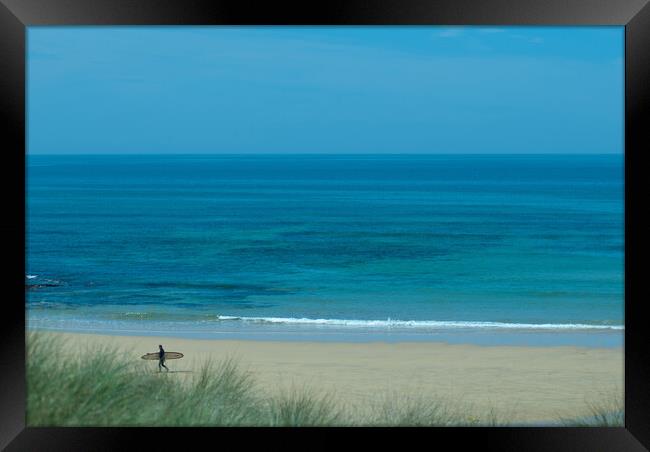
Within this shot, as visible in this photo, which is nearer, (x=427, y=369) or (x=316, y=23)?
(x=316, y=23)

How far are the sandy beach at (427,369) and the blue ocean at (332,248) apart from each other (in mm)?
524

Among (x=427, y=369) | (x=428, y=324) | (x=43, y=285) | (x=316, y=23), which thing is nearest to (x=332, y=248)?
(x=43, y=285)

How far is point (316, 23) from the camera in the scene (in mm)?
2617

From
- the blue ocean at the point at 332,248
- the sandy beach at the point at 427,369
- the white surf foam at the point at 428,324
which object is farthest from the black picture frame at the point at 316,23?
the white surf foam at the point at 428,324

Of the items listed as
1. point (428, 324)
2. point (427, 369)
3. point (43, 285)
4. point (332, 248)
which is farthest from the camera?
point (332, 248)

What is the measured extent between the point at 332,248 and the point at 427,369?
905 centimetres

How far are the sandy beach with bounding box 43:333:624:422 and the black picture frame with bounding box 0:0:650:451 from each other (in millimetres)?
5232

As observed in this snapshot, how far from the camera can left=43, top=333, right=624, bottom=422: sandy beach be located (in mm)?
8484

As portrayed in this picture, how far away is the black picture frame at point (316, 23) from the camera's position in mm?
2535

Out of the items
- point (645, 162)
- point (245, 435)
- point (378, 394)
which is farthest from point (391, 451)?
point (378, 394)

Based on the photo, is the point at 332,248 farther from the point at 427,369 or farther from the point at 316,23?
the point at 316,23

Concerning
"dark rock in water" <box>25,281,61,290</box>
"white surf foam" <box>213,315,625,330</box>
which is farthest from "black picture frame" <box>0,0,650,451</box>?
"dark rock in water" <box>25,281,61,290</box>

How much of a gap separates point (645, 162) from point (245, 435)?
1407 mm

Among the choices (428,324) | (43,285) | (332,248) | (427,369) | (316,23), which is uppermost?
→ (316,23)
